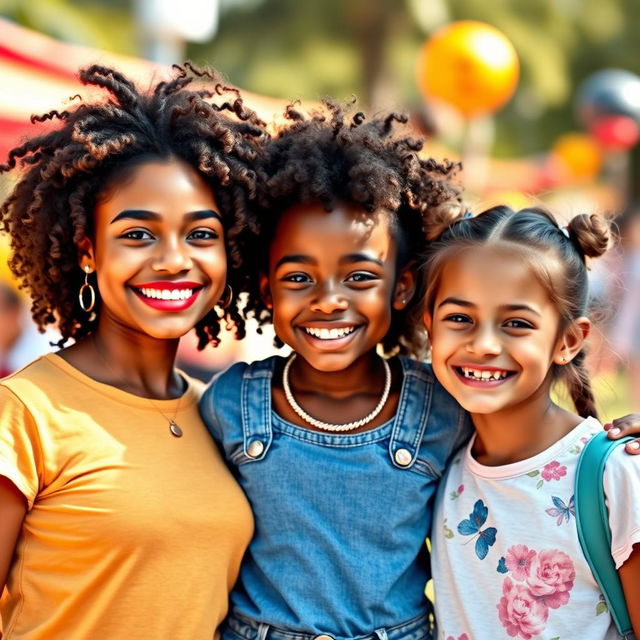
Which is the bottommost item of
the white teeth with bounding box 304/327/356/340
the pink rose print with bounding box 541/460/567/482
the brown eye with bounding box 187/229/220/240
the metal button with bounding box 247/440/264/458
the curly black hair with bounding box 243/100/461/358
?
the metal button with bounding box 247/440/264/458

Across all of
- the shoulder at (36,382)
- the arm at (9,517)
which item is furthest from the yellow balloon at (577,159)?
the arm at (9,517)

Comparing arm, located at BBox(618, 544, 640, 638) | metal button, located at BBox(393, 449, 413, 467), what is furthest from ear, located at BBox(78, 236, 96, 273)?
arm, located at BBox(618, 544, 640, 638)

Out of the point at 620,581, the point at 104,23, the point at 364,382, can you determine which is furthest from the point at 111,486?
the point at 104,23

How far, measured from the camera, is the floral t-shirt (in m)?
2.39

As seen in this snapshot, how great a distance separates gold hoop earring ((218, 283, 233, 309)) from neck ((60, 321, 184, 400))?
8.6 inches

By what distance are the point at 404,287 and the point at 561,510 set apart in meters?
0.81

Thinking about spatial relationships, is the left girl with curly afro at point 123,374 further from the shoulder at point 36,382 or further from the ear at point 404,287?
the ear at point 404,287

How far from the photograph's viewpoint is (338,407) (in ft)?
9.39

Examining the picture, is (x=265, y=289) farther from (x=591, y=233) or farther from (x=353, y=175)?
(x=591, y=233)

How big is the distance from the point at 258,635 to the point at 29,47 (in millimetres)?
6445

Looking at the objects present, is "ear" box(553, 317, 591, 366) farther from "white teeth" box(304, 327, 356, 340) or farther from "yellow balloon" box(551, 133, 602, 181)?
"yellow balloon" box(551, 133, 602, 181)

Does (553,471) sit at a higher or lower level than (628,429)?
lower

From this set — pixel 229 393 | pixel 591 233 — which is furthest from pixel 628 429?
pixel 229 393

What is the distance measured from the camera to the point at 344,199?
110 inches
